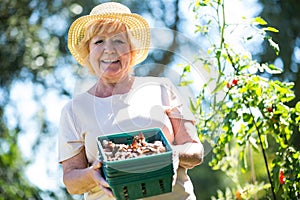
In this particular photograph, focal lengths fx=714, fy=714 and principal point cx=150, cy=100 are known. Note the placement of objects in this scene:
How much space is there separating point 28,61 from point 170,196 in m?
2.39

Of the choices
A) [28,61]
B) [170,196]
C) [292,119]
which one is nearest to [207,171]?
[28,61]

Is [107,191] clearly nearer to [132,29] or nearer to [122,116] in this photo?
[122,116]

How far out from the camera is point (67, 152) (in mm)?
1728

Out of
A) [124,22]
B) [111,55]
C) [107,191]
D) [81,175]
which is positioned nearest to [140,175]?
[107,191]

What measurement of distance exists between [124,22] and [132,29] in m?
0.03

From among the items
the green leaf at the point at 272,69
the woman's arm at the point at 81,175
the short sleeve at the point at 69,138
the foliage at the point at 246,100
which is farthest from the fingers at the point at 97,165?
the green leaf at the point at 272,69

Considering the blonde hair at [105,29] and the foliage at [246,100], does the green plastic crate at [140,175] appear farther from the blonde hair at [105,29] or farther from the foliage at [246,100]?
the foliage at [246,100]

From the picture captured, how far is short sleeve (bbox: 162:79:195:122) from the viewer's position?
173cm

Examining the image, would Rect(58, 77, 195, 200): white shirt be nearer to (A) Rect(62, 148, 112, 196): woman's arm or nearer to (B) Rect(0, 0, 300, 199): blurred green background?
(A) Rect(62, 148, 112, 196): woman's arm

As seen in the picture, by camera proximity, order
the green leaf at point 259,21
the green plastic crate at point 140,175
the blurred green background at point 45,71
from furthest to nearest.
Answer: the blurred green background at point 45,71, the green leaf at point 259,21, the green plastic crate at point 140,175

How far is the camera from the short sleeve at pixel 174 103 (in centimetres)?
173

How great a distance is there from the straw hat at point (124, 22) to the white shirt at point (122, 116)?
81mm

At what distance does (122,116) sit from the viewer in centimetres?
170

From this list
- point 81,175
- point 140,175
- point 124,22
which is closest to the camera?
point 140,175
